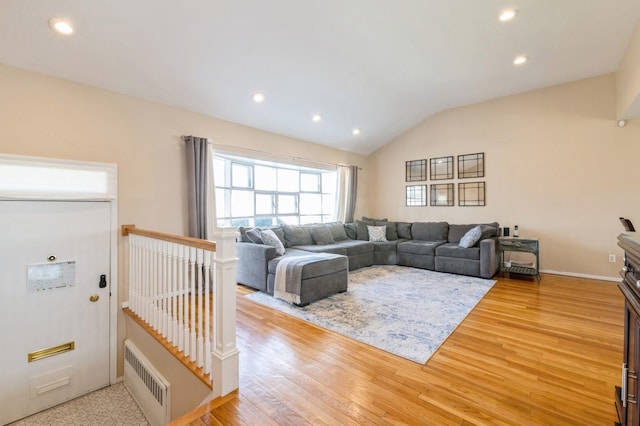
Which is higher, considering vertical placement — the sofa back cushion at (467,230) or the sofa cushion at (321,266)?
the sofa back cushion at (467,230)

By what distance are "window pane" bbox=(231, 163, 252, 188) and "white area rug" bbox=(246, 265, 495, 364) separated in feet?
6.69

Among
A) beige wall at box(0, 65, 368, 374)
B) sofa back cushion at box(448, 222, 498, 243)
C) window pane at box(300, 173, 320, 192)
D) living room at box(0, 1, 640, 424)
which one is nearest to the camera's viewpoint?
beige wall at box(0, 65, 368, 374)

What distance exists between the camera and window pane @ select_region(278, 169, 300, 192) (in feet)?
18.9

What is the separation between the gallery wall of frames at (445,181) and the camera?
557cm

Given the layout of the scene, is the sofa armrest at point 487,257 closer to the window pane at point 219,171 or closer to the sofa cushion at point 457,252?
the sofa cushion at point 457,252

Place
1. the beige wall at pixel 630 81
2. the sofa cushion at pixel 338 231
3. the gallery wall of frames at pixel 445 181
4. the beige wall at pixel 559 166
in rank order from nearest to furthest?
the beige wall at pixel 630 81 < the beige wall at pixel 559 166 < the gallery wall of frames at pixel 445 181 < the sofa cushion at pixel 338 231

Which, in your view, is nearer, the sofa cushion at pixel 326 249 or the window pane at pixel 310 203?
the sofa cushion at pixel 326 249

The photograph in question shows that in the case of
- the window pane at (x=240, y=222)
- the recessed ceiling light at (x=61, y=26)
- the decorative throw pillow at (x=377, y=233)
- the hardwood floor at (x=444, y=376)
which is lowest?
the hardwood floor at (x=444, y=376)

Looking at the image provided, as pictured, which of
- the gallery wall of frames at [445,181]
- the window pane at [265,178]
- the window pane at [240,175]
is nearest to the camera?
the window pane at [240,175]

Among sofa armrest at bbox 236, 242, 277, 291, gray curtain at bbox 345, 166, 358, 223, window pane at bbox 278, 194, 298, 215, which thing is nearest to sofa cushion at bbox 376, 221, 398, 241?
gray curtain at bbox 345, 166, 358, 223

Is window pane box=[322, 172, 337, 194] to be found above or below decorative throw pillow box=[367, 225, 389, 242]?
above

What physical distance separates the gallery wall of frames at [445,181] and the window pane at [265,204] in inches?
124

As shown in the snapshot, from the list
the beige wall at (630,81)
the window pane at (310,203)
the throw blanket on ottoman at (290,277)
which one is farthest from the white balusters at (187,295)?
the beige wall at (630,81)

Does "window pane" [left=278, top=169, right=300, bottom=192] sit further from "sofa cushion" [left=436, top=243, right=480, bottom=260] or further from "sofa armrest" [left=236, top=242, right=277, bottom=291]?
"sofa cushion" [left=436, top=243, right=480, bottom=260]
